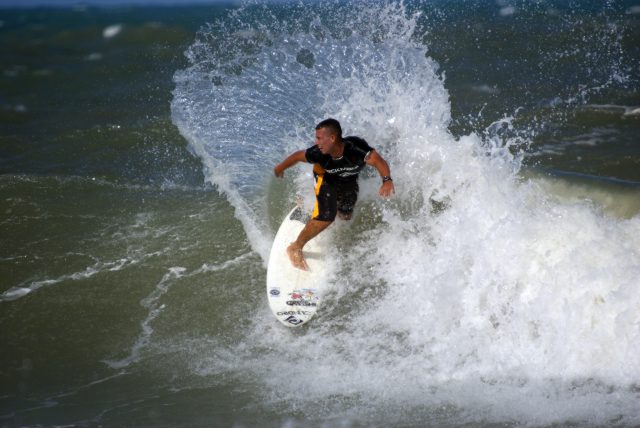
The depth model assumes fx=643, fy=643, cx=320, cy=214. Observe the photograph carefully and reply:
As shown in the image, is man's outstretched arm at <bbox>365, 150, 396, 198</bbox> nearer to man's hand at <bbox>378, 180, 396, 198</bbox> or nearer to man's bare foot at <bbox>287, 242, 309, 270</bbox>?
man's hand at <bbox>378, 180, 396, 198</bbox>

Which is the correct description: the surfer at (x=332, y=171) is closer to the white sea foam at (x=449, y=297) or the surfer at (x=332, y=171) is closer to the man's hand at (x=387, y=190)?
the man's hand at (x=387, y=190)

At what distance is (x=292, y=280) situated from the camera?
572 cm

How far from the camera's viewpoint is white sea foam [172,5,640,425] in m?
4.67

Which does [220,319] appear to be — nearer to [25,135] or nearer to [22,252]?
[22,252]

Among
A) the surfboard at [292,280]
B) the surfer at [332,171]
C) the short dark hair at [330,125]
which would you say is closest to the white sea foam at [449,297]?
the surfboard at [292,280]

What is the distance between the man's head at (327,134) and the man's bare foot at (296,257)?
1.01m

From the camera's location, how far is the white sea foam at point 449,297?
467 cm

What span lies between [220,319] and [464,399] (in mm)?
2223

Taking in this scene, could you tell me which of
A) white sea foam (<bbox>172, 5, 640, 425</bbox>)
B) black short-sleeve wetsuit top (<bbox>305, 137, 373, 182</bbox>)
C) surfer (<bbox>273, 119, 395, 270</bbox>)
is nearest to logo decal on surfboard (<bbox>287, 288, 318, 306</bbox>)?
white sea foam (<bbox>172, 5, 640, 425</bbox>)

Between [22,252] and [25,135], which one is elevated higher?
[25,135]

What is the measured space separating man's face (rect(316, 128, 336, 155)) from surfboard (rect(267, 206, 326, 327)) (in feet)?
3.68

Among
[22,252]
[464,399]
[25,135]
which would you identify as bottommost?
[464,399]

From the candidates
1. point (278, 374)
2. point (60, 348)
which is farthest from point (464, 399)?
point (60, 348)

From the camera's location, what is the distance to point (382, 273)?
231 inches
